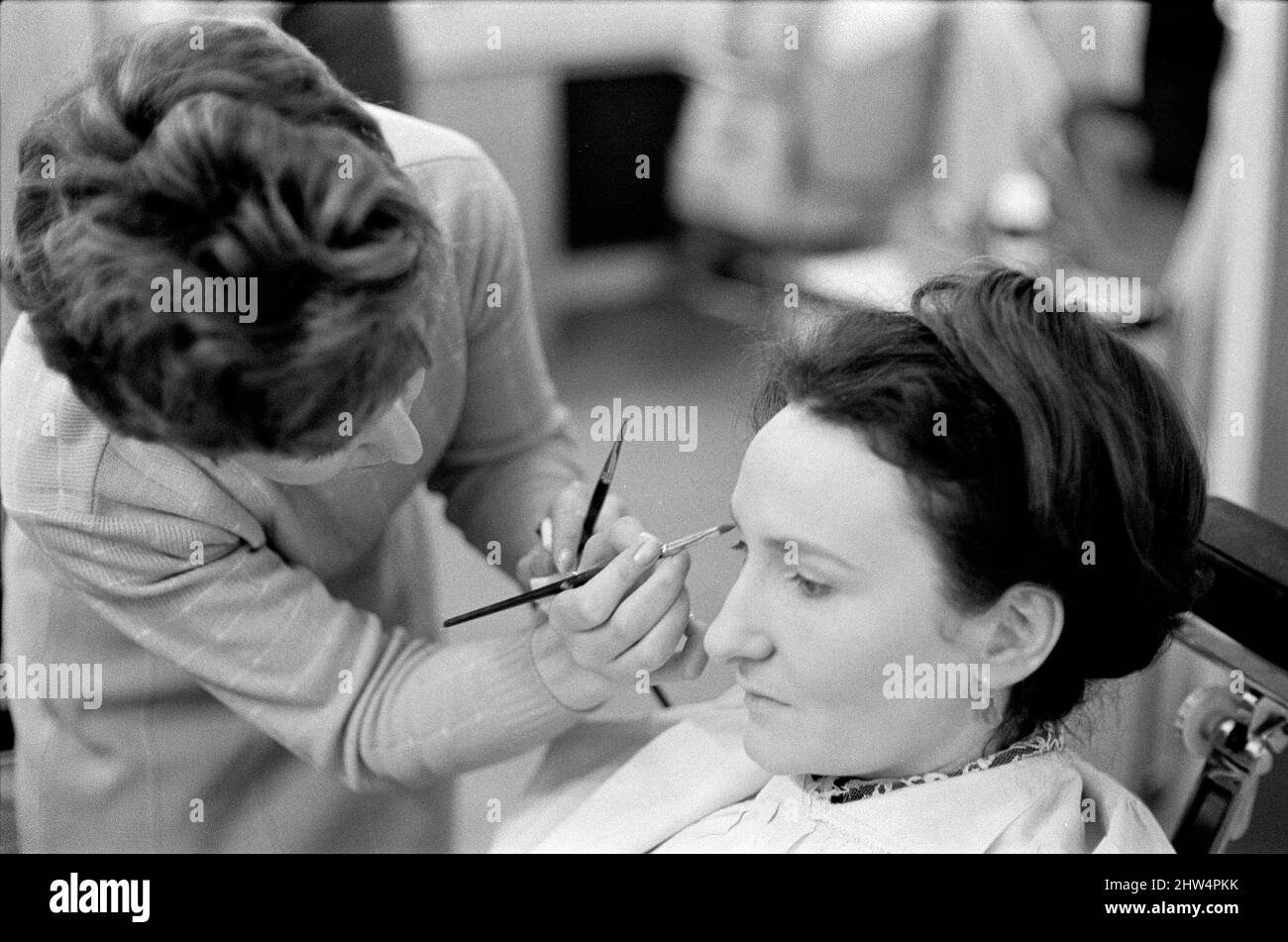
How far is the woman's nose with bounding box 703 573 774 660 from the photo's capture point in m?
0.99

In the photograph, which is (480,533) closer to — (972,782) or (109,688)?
(109,688)

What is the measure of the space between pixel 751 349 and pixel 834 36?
2.45m

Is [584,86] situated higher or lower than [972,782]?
higher

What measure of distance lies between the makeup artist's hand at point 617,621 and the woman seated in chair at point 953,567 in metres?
0.02

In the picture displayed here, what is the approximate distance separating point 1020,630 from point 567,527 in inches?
13.5

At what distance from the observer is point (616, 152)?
11.0 ft

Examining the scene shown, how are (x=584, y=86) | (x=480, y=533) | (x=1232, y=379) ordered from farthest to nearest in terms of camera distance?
(x=584, y=86) < (x=1232, y=379) < (x=480, y=533)

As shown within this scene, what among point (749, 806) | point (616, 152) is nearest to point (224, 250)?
point (749, 806)

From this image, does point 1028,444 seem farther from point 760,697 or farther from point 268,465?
point 268,465

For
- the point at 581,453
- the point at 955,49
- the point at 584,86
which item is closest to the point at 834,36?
the point at 955,49

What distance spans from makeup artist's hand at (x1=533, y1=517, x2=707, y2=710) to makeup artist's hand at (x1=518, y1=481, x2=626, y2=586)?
0.04 metres

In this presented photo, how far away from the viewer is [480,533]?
1.29m

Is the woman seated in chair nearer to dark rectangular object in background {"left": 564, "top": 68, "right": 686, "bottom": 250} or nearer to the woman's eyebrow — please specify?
the woman's eyebrow
